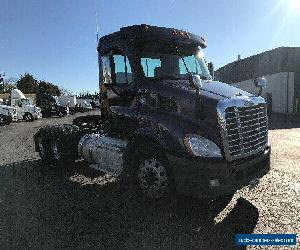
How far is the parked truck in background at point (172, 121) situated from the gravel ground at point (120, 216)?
424 mm

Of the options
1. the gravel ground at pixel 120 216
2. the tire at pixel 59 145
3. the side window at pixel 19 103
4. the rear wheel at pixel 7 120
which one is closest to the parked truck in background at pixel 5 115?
the rear wheel at pixel 7 120

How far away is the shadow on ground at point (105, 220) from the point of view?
479 cm

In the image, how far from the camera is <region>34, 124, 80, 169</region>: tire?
8.70 meters

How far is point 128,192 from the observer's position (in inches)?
274

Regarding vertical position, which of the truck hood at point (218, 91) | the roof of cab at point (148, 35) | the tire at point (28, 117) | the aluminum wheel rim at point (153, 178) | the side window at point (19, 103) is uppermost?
the roof of cab at point (148, 35)

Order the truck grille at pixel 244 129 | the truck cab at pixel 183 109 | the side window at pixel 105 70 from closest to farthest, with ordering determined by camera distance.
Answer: the truck cab at pixel 183 109, the truck grille at pixel 244 129, the side window at pixel 105 70

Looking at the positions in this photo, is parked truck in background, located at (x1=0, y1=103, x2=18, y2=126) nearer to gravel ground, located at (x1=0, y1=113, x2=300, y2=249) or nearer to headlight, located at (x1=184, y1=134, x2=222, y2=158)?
gravel ground, located at (x1=0, y1=113, x2=300, y2=249)

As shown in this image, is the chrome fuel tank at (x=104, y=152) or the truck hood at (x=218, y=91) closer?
the truck hood at (x=218, y=91)

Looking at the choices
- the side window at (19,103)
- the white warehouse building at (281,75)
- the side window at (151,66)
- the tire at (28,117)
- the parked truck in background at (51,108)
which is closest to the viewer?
the side window at (151,66)

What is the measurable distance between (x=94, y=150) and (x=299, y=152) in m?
8.10

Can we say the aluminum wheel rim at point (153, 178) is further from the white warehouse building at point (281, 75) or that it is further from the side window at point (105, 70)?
the white warehouse building at point (281, 75)

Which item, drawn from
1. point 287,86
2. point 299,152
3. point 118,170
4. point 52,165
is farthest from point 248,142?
point 287,86

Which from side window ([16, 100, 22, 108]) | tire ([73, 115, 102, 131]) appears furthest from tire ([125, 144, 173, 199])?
side window ([16, 100, 22, 108])

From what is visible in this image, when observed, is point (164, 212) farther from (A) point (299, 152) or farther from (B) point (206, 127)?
(A) point (299, 152)
